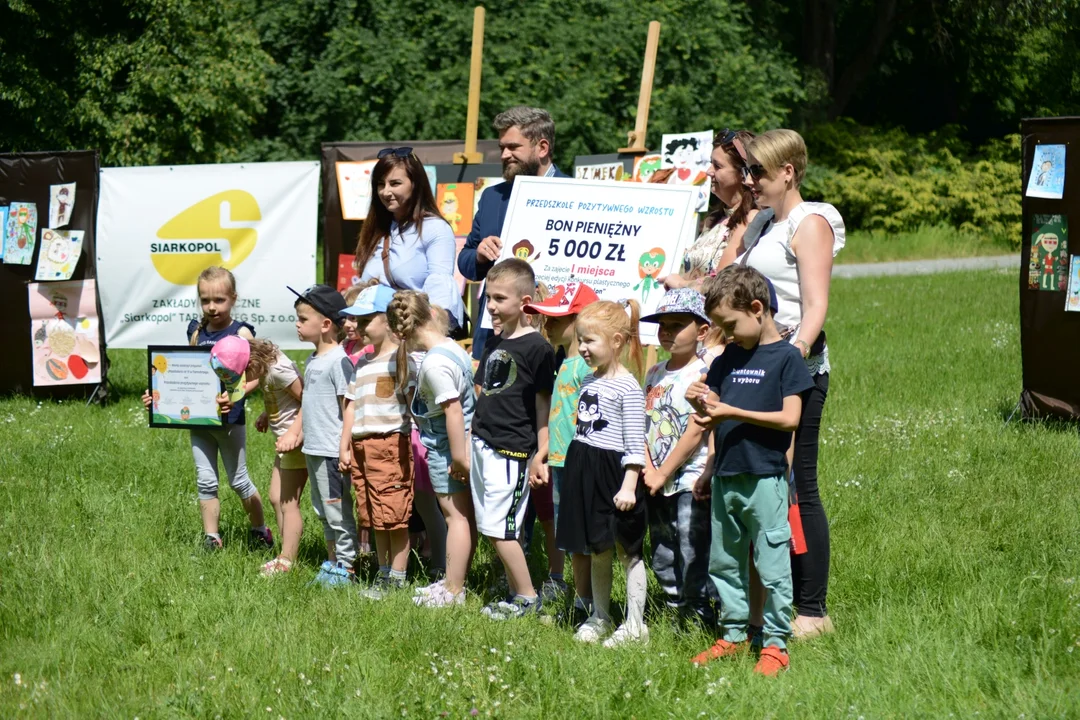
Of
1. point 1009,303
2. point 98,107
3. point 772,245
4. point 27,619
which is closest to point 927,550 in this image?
point 772,245

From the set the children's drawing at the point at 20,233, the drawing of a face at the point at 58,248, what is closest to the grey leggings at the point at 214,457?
the drawing of a face at the point at 58,248

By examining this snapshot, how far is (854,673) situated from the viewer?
14.2ft

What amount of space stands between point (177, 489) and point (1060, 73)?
32669 mm

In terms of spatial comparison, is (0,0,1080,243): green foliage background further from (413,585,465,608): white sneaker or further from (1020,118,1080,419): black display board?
(413,585,465,608): white sneaker

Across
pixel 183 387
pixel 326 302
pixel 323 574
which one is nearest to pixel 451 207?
pixel 183 387

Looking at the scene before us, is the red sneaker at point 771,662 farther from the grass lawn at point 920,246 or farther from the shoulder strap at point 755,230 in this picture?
the grass lawn at point 920,246

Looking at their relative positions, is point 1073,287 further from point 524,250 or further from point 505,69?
point 505,69

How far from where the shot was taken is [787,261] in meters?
4.67

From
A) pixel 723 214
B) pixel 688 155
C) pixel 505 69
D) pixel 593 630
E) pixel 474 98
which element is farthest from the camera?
pixel 505 69

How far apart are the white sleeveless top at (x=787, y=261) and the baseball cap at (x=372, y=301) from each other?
1.80 metres

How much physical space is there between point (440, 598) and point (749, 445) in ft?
6.27

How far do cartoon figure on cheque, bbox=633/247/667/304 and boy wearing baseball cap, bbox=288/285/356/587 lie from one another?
152 centimetres

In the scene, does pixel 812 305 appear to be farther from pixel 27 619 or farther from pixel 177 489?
pixel 177 489

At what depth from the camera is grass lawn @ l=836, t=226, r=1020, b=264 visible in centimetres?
2530
